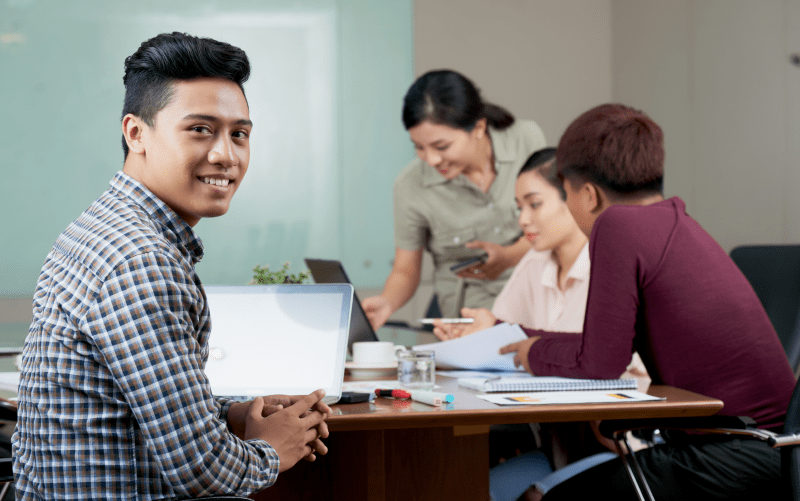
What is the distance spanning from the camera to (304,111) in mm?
4500

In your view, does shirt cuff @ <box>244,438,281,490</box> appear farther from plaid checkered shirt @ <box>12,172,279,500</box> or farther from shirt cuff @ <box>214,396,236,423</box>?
shirt cuff @ <box>214,396,236,423</box>

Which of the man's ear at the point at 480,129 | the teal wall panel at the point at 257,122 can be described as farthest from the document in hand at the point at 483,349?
the teal wall panel at the point at 257,122

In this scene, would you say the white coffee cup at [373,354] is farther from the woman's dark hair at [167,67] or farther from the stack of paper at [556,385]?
the woman's dark hair at [167,67]

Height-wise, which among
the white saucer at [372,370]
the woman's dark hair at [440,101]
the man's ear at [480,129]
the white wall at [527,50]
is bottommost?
the white saucer at [372,370]

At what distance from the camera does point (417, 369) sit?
1658 mm

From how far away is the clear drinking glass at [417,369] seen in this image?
1648 millimetres

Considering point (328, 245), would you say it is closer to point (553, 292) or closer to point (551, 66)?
point (551, 66)

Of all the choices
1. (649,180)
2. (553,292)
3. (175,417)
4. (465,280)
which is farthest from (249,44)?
(175,417)

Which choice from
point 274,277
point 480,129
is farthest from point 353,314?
point 480,129

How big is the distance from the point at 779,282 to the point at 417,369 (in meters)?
1.39

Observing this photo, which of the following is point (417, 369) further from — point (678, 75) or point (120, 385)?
point (678, 75)

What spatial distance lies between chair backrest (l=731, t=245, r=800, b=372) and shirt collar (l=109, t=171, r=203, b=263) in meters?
1.89

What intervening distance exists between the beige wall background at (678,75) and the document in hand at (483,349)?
6.84 ft

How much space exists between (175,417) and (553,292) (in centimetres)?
181
